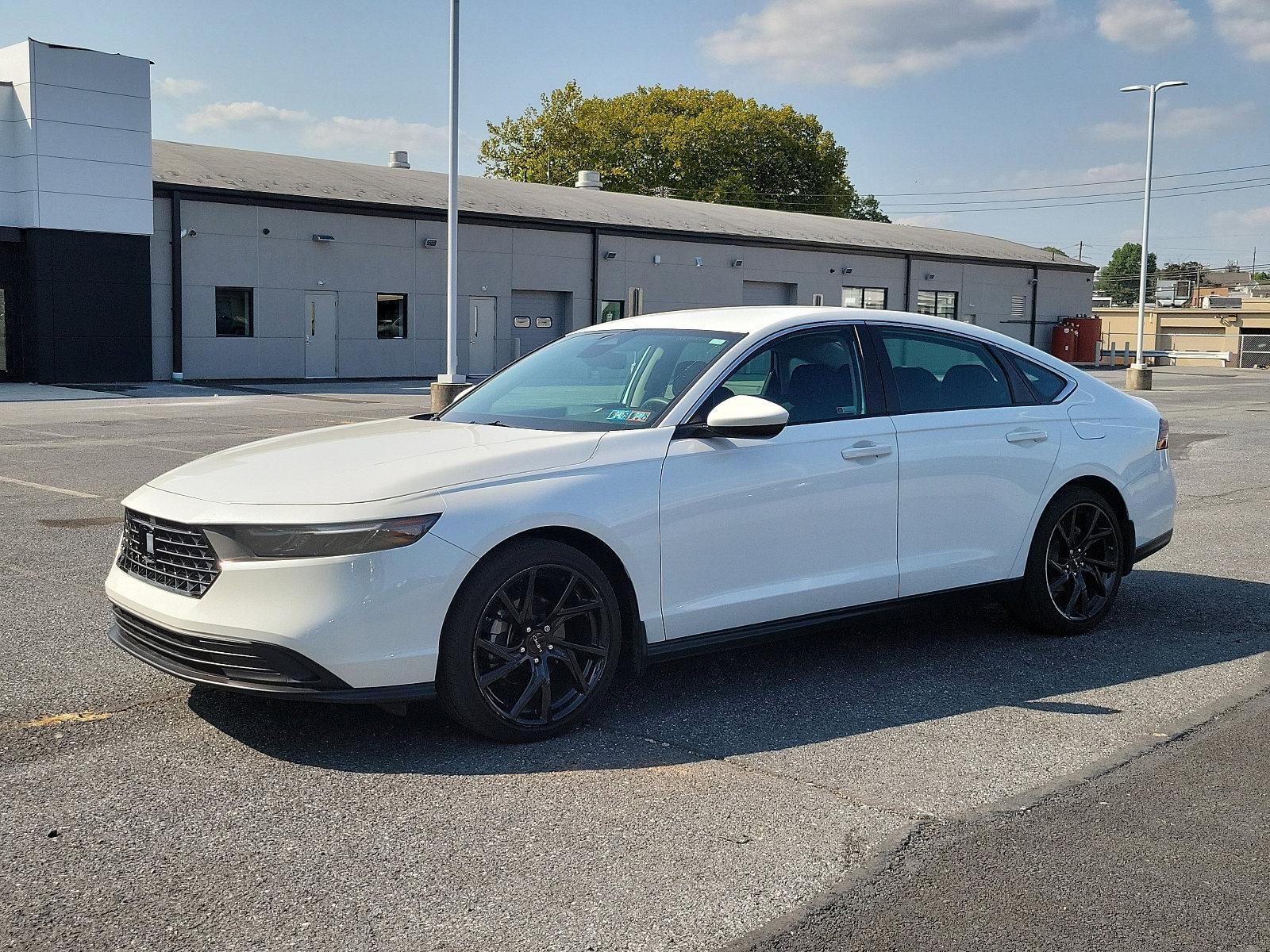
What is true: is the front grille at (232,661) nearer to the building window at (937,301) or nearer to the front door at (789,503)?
the front door at (789,503)

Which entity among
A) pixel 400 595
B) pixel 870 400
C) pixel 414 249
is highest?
pixel 414 249

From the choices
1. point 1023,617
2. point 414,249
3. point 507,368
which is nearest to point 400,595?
point 507,368

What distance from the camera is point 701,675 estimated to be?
5.68 m

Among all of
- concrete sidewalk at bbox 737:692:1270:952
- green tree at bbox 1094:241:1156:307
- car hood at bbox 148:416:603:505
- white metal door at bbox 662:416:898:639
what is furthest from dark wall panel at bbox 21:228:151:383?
green tree at bbox 1094:241:1156:307

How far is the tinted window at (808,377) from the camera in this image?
214 inches

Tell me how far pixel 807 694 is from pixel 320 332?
30101 millimetres

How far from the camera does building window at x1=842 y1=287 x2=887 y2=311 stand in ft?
158

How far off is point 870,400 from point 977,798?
6.79ft

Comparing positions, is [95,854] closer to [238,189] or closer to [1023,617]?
[1023,617]

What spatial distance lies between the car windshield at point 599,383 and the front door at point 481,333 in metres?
31.0

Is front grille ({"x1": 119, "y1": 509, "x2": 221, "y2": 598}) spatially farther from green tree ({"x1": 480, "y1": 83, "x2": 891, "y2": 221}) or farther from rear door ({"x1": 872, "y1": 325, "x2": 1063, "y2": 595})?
green tree ({"x1": 480, "y1": 83, "x2": 891, "y2": 221})

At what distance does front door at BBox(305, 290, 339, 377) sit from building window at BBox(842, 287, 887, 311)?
2077cm

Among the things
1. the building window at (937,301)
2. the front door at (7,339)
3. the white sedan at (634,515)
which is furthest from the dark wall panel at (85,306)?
the building window at (937,301)

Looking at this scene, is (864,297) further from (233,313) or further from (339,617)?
(339,617)
